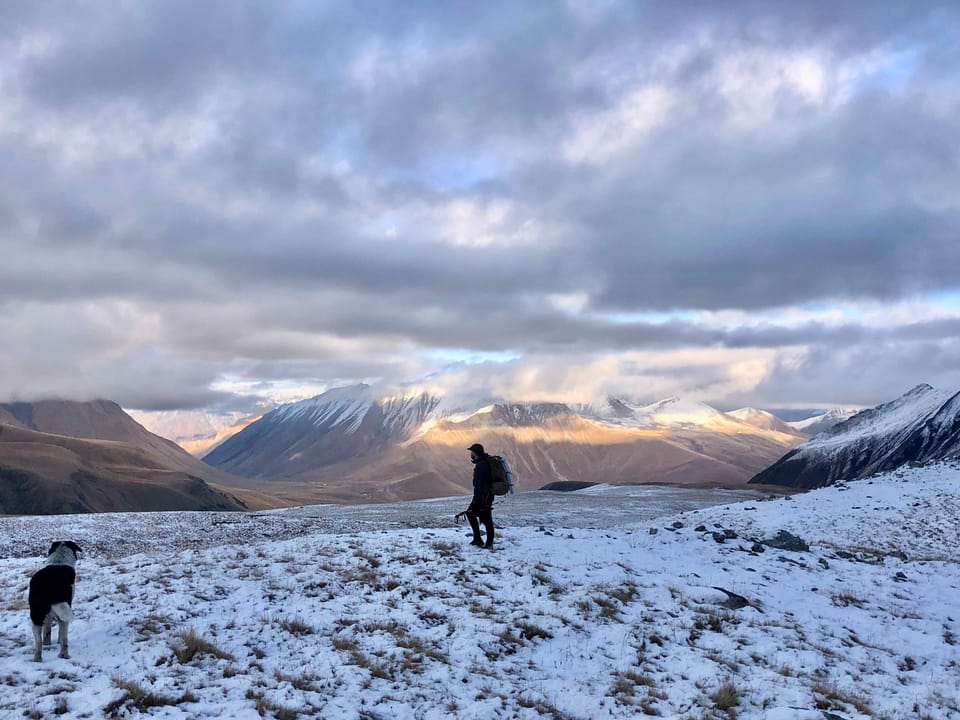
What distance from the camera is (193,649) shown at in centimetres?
1212

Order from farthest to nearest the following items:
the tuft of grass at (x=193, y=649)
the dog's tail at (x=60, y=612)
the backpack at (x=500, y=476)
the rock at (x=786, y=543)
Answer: the rock at (x=786, y=543) → the backpack at (x=500, y=476) → the tuft of grass at (x=193, y=649) → the dog's tail at (x=60, y=612)

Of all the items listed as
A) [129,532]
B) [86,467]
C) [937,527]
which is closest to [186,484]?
[86,467]

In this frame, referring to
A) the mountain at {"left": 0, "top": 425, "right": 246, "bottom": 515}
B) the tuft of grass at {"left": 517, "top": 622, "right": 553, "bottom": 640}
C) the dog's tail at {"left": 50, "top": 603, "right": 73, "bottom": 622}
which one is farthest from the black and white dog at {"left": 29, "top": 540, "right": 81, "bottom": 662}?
the mountain at {"left": 0, "top": 425, "right": 246, "bottom": 515}

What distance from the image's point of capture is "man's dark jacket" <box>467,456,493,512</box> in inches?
782

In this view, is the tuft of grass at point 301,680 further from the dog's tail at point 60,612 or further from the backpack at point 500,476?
the backpack at point 500,476

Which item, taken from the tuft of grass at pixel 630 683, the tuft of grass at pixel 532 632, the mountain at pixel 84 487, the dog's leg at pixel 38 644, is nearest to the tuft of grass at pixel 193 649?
the dog's leg at pixel 38 644

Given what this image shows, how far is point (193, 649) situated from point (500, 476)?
9936 millimetres

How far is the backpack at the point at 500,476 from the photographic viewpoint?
789 inches

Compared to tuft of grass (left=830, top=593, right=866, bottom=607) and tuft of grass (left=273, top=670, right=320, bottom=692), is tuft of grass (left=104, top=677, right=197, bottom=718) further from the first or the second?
tuft of grass (left=830, top=593, right=866, bottom=607)

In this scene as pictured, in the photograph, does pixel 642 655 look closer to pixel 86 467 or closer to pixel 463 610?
pixel 463 610

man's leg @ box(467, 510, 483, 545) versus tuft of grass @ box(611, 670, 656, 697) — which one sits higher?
man's leg @ box(467, 510, 483, 545)

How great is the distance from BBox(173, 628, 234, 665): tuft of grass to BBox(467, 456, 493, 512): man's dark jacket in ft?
29.0

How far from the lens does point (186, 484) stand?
180 m

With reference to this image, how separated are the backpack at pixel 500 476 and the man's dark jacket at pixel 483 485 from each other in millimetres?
94
